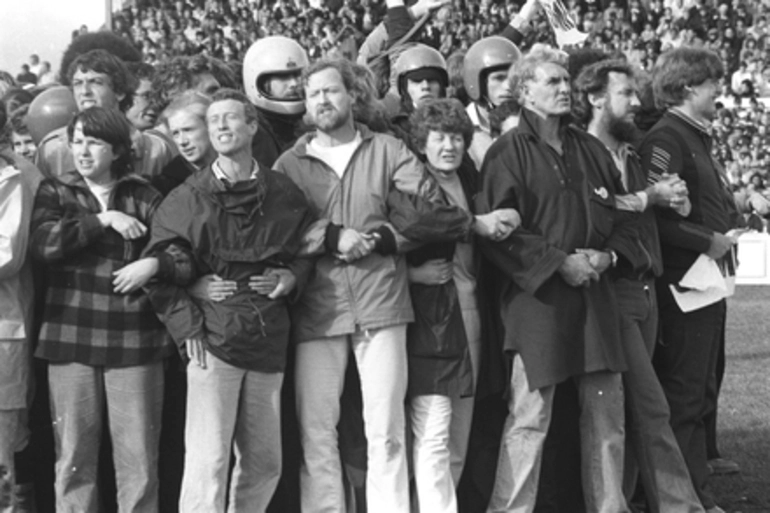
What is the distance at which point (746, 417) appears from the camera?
31.5 ft

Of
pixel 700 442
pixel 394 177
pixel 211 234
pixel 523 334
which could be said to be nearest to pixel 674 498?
pixel 700 442

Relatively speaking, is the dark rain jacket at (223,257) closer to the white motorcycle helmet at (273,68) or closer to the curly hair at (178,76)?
the curly hair at (178,76)

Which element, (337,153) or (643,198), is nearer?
(337,153)

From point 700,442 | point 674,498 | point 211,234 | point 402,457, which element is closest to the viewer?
point 211,234

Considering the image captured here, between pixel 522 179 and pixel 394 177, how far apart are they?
0.62 meters

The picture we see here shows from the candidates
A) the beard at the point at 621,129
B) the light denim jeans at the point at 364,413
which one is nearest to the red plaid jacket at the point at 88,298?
the light denim jeans at the point at 364,413

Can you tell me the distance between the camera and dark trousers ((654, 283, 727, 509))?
22.4 feet

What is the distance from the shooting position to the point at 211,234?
18.0ft

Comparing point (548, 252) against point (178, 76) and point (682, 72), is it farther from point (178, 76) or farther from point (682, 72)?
point (178, 76)

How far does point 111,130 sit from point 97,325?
0.83 metres

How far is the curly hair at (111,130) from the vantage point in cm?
559

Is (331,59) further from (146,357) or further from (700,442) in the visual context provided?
(700,442)

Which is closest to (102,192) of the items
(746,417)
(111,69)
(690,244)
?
(111,69)

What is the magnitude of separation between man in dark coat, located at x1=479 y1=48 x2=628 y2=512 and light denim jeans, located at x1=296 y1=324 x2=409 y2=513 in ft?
1.91
